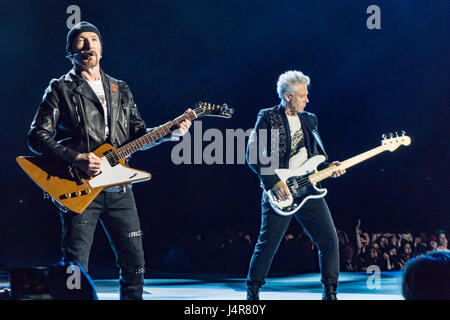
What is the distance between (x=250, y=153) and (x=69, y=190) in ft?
5.30

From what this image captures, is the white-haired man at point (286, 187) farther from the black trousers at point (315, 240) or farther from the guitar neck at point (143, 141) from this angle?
the guitar neck at point (143, 141)

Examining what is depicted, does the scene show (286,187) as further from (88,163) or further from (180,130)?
(88,163)

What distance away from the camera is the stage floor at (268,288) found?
5070 mm

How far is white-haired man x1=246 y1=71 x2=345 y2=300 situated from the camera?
14.6 ft

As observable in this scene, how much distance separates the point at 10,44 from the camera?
31.7 ft

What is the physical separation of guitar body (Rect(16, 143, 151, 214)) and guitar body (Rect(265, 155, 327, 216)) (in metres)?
1.26

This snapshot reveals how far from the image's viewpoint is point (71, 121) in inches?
148

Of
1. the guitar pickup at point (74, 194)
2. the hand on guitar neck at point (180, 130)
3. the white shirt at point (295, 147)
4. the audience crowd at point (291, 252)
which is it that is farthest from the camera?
the audience crowd at point (291, 252)

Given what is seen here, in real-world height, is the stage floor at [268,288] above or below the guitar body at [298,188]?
below

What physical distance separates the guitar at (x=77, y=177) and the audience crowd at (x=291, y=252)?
5242mm

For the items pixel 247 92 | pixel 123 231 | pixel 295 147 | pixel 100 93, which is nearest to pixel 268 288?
pixel 295 147

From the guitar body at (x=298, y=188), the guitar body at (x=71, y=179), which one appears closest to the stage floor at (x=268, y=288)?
the guitar body at (x=298, y=188)

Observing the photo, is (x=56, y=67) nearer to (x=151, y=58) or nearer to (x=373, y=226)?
(x=151, y=58)
